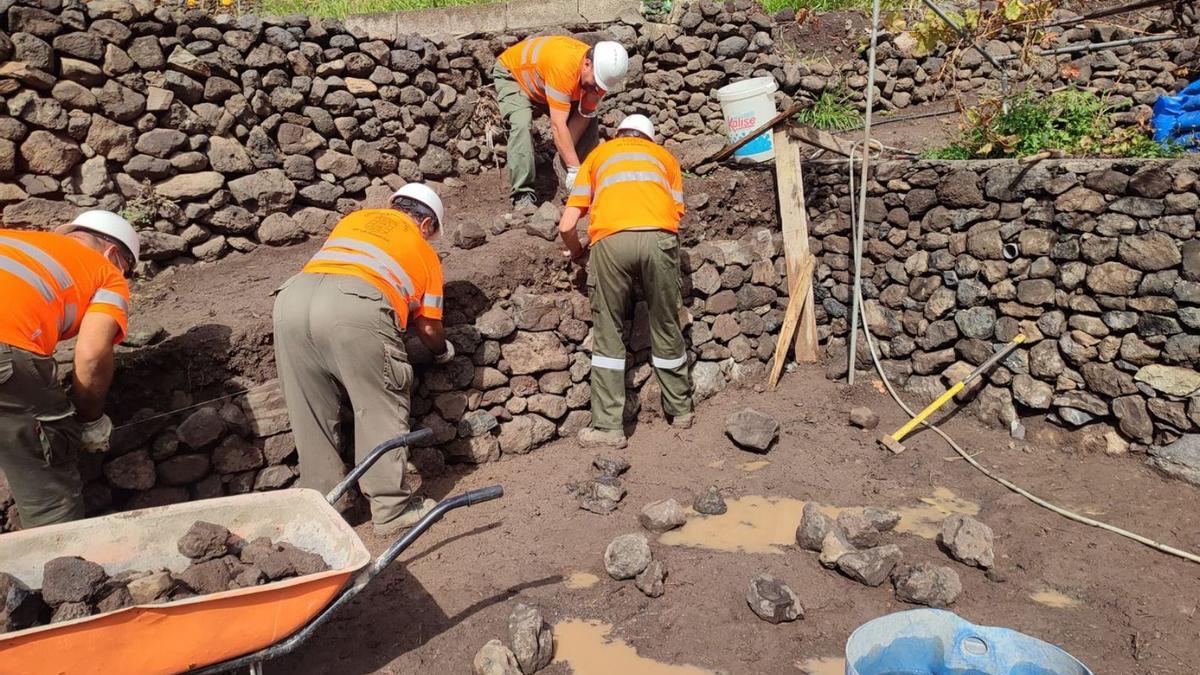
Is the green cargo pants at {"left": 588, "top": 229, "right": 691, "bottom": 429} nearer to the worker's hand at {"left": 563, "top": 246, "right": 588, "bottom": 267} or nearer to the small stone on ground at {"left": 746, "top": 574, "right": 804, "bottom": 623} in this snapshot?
the worker's hand at {"left": 563, "top": 246, "right": 588, "bottom": 267}

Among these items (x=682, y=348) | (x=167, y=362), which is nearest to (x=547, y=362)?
(x=682, y=348)

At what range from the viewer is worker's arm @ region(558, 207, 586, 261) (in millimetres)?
4824

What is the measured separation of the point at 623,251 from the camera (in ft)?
15.3

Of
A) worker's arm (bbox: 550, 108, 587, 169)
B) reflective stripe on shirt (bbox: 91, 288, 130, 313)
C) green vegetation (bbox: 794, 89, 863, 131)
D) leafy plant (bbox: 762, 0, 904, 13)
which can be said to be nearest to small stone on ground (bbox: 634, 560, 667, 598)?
reflective stripe on shirt (bbox: 91, 288, 130, 313)

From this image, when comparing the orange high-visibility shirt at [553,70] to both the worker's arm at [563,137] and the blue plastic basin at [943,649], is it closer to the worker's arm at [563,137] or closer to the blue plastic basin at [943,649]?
the worker's arm at [563,137]

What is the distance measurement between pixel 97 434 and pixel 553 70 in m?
3.89

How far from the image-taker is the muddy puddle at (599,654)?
304 centimetres

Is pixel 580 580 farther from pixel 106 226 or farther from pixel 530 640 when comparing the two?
pixel 106 226

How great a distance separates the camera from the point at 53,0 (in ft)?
16.1

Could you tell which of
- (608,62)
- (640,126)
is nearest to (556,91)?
(608,62)

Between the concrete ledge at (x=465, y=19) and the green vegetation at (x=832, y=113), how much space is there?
331 centimetres

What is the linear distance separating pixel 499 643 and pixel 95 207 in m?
4.25

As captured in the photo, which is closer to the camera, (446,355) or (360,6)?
Result: (446,355)

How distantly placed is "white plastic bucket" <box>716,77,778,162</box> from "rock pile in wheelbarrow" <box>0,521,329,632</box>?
15.5ft
